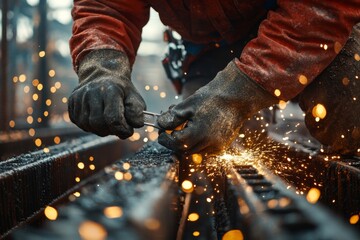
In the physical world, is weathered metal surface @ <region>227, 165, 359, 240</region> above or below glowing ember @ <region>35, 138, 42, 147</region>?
above

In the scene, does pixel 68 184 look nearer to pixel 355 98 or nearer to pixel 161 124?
pixel 161 124

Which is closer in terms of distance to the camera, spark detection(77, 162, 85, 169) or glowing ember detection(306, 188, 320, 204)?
glowing ember detection(306, 188, 320, 204)

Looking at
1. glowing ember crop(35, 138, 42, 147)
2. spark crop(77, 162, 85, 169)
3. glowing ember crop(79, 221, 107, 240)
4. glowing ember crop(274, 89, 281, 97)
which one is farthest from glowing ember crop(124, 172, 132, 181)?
glowing ember crop(35, 138, 42, 147)

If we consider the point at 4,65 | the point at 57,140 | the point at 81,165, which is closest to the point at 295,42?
the point at 81,165

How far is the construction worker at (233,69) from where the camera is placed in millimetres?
1678

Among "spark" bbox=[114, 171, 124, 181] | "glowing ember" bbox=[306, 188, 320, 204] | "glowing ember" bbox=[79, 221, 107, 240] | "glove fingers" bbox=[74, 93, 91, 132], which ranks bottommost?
"glowing ember" bbox=[306, 188, 320, 204]

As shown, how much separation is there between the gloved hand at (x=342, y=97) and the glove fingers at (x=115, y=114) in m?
0.85

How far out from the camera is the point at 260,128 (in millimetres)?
3008

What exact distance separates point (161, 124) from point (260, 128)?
4.55 ft

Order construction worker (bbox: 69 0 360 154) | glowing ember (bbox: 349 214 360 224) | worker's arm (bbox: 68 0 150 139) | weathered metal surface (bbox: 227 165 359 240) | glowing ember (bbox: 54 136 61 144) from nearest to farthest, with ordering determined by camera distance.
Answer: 1. weathered metal surface (bbox: 227 165 359 240)
2. glowing ember (bbox: 349 214 360 224)
3. construction worker (bbox: 69 0 360 154)
4. worker's arm (bbox: 68 0 150 139)
5. glowing ember (bbox: 54 136 61 144)

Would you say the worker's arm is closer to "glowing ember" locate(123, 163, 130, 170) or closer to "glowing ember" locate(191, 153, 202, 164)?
"glowing ember" locate(123, 163, 130, 170)

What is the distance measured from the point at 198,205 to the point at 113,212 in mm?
924

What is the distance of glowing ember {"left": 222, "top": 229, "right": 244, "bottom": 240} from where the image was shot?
3.91 ft

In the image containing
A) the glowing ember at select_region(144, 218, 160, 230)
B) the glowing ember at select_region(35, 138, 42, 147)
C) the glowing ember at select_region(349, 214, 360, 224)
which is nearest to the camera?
the glowing ember at select_region(144, 218, 160, 230)
